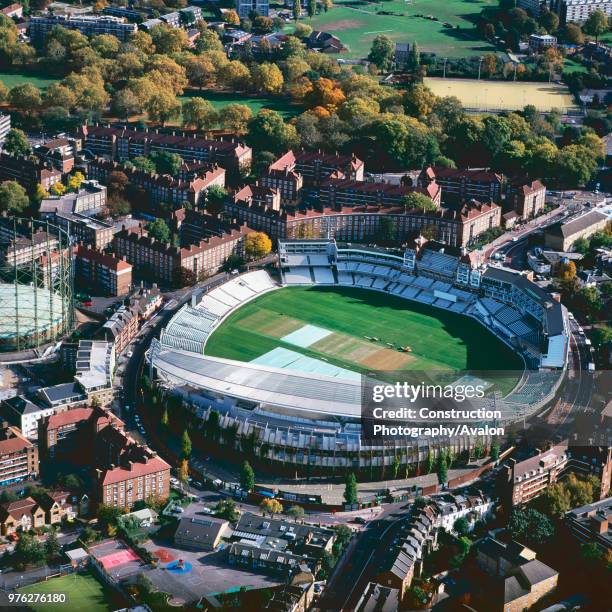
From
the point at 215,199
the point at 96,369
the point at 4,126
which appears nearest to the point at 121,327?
the point at 96,369

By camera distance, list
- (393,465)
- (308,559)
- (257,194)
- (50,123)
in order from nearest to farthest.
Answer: (308,559) → (393,465) → (257,194) → (50,123)

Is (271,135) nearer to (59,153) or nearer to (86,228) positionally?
(59,153)

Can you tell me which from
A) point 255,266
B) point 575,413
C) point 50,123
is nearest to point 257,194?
point 255,266

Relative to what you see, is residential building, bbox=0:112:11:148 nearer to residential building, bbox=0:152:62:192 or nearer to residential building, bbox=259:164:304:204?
residential building, bbox=0:152:62:192

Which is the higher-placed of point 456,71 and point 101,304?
point 456,71

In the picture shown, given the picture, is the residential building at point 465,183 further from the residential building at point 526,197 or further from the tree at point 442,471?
the tree at point 442,471

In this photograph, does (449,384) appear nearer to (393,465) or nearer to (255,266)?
(393,465)

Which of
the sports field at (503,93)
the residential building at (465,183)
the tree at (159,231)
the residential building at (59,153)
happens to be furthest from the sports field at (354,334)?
the sports field at (503,93)
